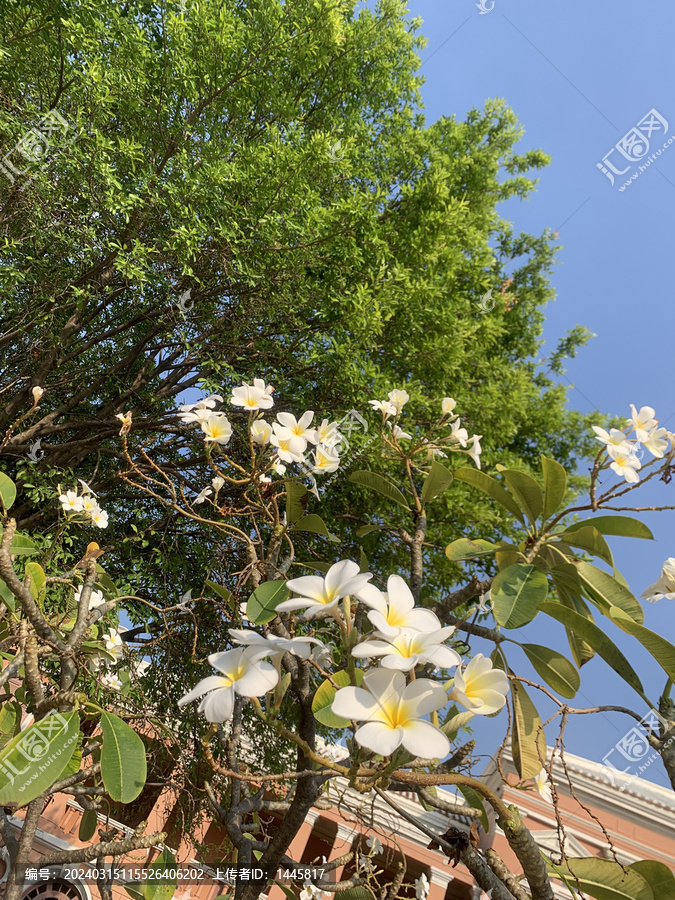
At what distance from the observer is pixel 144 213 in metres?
3.66

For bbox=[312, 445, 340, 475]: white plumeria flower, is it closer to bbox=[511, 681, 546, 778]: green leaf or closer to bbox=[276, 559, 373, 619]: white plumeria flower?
bbox=[276, 559, 373, 619]: white plumeria flower

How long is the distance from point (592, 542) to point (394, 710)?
71 centimetres

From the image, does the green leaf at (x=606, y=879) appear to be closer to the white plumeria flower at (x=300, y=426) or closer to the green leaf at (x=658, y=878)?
the green leaf at (x=658, y=878)

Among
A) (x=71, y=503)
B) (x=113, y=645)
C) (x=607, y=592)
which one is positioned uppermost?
(x=607, y=592)

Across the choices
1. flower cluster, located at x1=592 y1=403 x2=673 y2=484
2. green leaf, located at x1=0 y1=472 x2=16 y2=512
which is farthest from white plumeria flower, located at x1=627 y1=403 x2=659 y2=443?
green leaf, located at x1=0 y1=472 x2=16 y2=512

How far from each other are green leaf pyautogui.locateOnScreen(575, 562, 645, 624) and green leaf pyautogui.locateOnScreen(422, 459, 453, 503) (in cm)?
38

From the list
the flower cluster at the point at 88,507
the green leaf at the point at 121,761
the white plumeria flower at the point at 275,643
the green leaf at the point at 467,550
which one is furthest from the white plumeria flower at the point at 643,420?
the flower cluster at the point at 88,507

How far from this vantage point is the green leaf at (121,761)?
0.87m

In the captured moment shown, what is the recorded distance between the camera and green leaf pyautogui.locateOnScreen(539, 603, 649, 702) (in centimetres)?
101

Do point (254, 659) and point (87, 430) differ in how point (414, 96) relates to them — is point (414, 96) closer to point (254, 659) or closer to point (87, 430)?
point (87, 430)

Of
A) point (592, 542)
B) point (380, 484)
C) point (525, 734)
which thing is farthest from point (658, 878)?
point (380, 484)

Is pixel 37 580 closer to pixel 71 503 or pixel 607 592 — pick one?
pixel 71 503

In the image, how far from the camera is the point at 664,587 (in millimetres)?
1027

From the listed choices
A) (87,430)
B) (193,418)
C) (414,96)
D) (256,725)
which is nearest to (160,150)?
(87,430)
